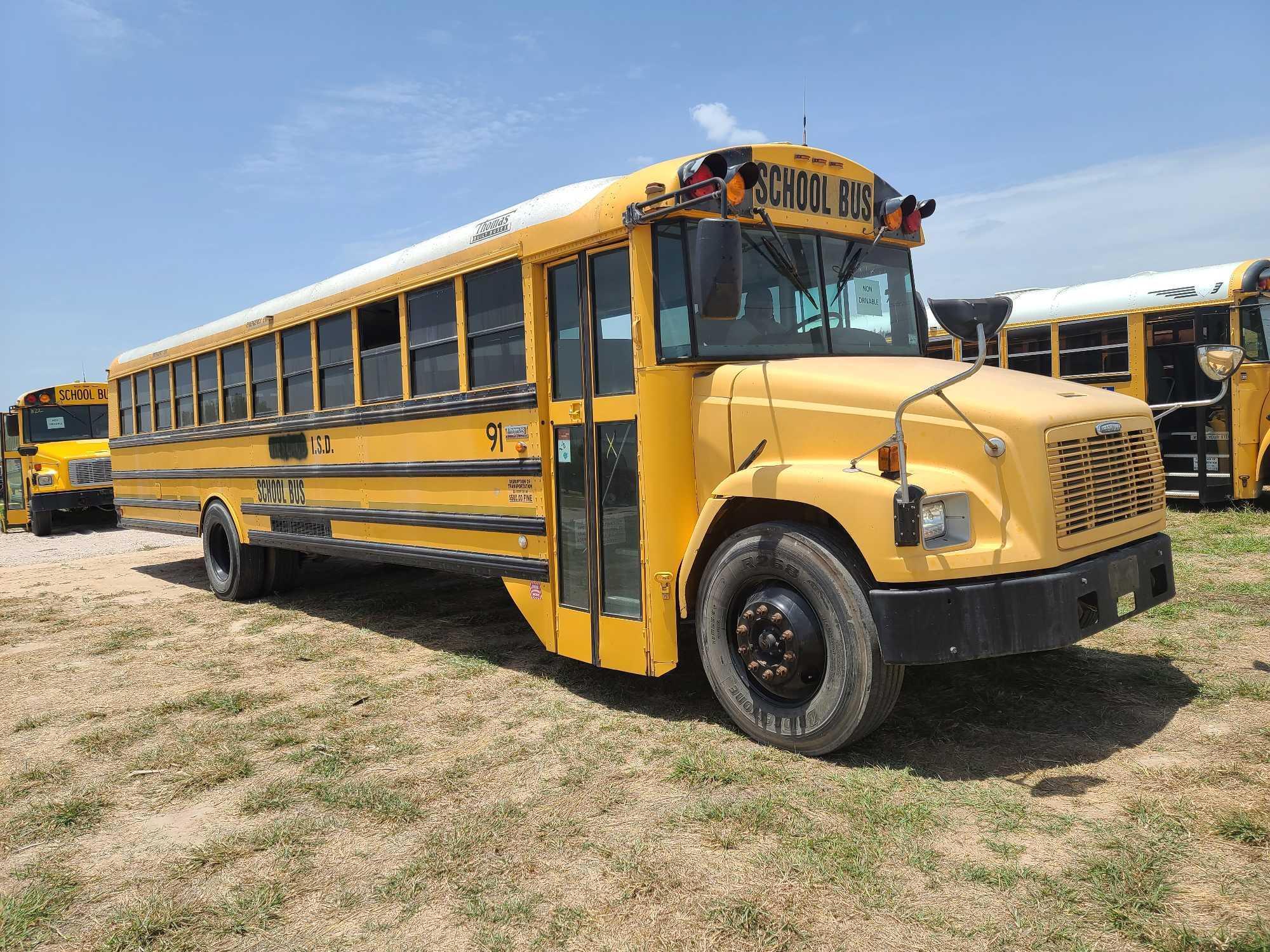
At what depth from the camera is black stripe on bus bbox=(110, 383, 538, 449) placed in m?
4.85

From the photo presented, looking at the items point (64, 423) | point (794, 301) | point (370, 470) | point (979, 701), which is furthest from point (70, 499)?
point (979, 701)

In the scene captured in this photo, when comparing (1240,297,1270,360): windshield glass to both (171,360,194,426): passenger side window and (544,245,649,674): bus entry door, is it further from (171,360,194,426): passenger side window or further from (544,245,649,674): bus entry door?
(171,360,194,426): passenger side window

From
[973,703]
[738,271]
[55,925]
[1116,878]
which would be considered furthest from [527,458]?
[1116,878]

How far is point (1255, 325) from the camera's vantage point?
9430mm

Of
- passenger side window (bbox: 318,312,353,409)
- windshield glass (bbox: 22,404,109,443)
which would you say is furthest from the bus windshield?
windshield glass (bbox: 22,404,109,443)

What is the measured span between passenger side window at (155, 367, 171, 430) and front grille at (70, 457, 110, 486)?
7488 millimetres

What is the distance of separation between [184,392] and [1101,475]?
25.5 feet

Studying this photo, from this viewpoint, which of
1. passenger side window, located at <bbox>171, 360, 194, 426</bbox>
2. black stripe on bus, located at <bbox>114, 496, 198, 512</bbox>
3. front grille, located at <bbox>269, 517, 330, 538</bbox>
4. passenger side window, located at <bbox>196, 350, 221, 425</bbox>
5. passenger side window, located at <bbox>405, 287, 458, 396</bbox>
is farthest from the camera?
black stripe on bus, located at <bbox>114, 496, 198, 512</bbox>

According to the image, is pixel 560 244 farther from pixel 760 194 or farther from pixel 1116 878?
pixel 1116 878

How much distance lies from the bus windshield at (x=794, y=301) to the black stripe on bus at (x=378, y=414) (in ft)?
3.27

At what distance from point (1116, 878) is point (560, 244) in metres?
3.37

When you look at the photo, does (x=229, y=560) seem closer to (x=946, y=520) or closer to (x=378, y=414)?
(x=378, y=414)

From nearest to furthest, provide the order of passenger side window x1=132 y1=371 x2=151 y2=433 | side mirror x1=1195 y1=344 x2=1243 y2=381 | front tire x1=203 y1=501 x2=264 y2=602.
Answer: side mirror x1=1195 y1=344 x2=1243 y2=381
front tire x1=203 y1=501 x2=264 y2=602
passenger side window x1=132 y1=371 x2=151 y2=433

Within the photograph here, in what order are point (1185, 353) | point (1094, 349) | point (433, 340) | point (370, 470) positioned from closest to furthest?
point (433, 340)
point (370, 470)
point (1185, 353)
point (1094, 349)
